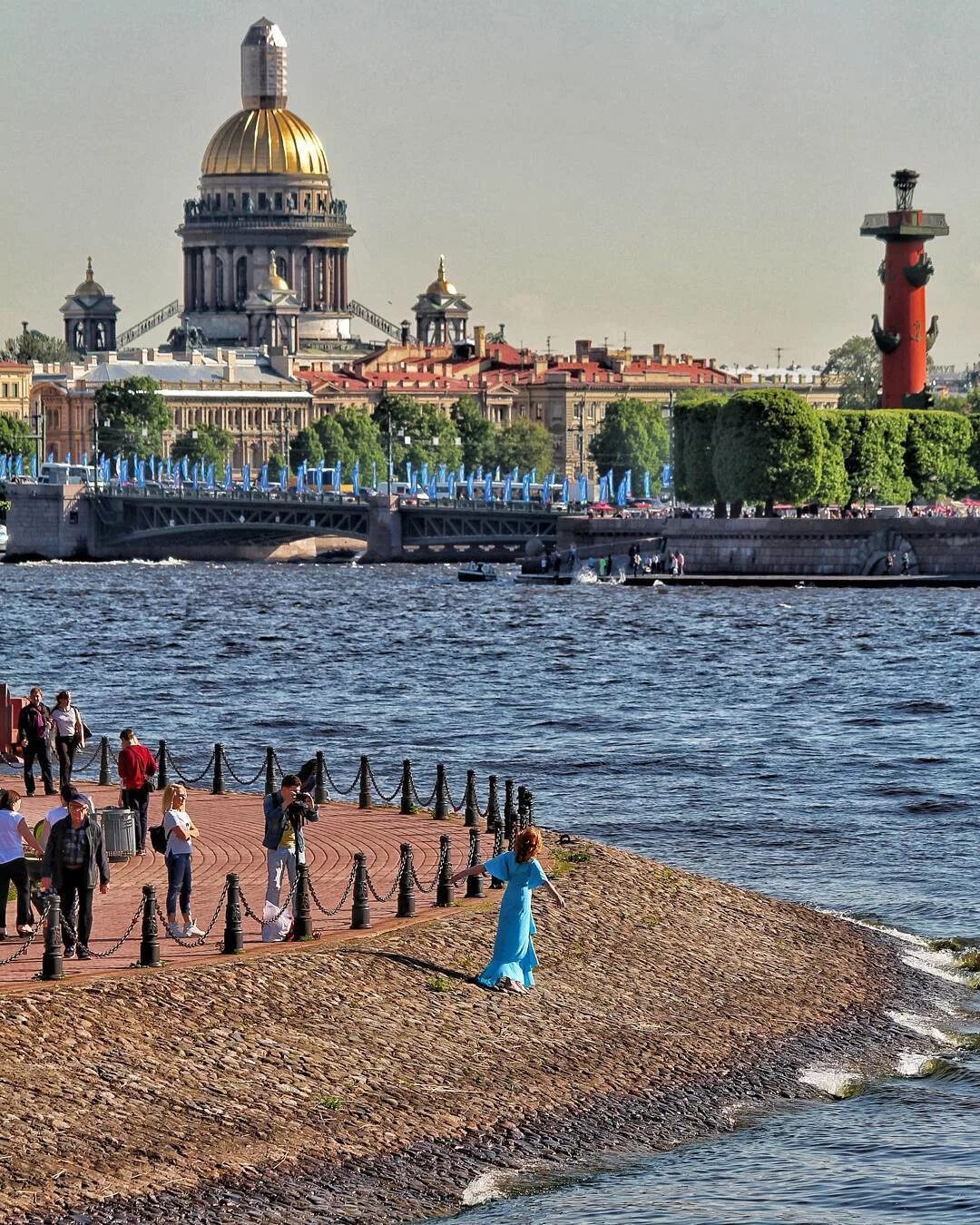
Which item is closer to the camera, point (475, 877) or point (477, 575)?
point (475, 877)

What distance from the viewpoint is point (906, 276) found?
102688mm

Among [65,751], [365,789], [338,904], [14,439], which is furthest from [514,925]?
[14,439]

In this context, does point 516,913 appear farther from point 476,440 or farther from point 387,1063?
point 476,440

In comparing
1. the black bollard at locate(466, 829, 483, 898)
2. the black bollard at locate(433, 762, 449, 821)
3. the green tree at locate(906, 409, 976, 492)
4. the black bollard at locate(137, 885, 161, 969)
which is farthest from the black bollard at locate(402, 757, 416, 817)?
the green tree at locate(906, 409, 976, 492)

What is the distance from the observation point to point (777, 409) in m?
93.9

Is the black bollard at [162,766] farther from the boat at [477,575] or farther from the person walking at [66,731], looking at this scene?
the boat at [477,575]

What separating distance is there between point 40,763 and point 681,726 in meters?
18.3

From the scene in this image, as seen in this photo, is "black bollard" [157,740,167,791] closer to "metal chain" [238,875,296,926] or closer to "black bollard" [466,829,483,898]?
"black bollard" [466,829,483,898]

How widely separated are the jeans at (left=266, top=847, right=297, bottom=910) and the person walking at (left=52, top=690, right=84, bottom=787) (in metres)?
7.99

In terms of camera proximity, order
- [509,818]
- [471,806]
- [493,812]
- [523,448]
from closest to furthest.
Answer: [509,818]
[493,812]
[471,806]
[523,448]

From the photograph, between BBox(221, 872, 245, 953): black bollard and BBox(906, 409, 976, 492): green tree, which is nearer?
BBox(221, 872, 245, 953): black bollard

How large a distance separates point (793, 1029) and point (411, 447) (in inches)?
5369

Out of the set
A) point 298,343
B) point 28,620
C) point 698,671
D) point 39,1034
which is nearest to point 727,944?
point 39,1034

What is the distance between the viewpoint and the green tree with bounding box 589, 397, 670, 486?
157125 mm
